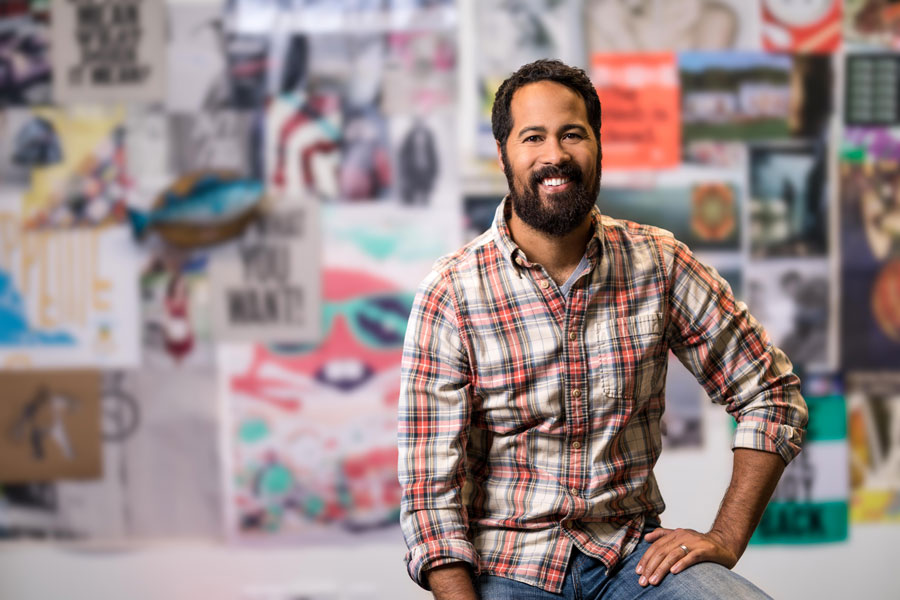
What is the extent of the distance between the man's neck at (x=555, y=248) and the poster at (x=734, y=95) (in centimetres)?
116

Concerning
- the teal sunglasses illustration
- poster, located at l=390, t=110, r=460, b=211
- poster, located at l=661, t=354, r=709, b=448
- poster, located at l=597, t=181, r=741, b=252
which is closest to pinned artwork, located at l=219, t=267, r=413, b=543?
the teal sunglasses illustration

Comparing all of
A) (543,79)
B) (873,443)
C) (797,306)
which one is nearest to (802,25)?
(797,306)

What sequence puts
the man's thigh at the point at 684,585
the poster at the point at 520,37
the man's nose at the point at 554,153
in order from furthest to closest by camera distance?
the poster at the point at 520,37, the man's nose at the point at 554,153, the man's thigh at the point at 684,585

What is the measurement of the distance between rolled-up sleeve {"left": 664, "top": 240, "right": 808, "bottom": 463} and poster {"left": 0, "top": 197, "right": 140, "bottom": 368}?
1.67m

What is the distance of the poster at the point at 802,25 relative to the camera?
2609 millimetres

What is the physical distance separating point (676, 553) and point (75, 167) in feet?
6.59

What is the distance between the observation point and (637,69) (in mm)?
2602

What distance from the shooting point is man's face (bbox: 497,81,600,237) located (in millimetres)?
1551

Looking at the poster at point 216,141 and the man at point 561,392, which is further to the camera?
the poster at point 216,141

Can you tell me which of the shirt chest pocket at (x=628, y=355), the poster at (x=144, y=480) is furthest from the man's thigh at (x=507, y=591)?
the poster at (x=144, y=480)

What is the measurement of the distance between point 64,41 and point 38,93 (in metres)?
0.17

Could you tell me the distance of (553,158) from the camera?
1546 millimetres

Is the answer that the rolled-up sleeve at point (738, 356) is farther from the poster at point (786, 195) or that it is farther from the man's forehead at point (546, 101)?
the poster at point (786, 195)

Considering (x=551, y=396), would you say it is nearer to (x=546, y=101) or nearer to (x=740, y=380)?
(x=740, y=380)
